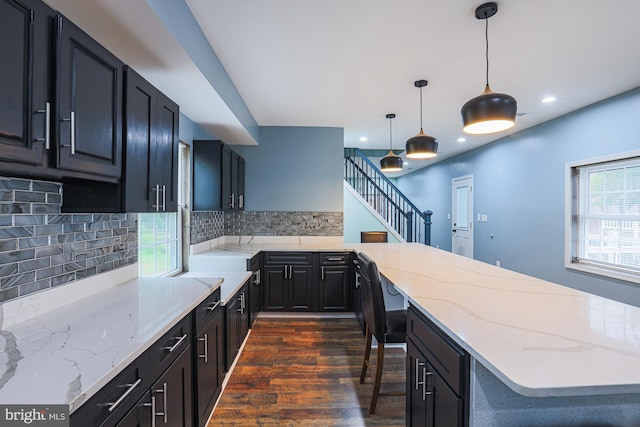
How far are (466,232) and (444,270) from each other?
4820mm

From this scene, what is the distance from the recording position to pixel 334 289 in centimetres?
403

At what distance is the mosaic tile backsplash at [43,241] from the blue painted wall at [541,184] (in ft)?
16.3

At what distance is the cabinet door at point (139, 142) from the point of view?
158cm

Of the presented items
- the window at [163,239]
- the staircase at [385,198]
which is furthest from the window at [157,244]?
the staircase at [385,198]

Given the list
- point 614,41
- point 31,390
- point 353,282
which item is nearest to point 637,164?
point 614,41

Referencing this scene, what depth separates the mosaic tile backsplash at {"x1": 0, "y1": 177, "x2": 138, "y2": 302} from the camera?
4.21ft

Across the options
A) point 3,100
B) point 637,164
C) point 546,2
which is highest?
point 546,2

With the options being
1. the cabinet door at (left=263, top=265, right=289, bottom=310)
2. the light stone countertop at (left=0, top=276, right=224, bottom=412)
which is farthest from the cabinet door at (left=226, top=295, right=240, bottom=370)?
the cabinet door at (left=263, top=265, right=289, bottom=310)

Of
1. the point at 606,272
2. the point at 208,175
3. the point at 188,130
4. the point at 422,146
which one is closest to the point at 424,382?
the point at 422,146

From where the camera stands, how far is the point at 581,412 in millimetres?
1127

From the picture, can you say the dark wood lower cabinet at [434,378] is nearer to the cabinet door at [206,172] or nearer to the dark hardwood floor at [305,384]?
the dark hardwood floor at [305,384]

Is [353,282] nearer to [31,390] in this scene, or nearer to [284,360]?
[284,360]

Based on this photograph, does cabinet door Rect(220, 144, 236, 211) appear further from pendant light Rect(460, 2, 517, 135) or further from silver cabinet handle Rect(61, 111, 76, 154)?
pendant light Rect(460, 2, 517, 135)

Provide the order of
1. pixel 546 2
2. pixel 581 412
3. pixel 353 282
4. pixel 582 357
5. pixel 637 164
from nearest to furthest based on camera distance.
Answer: pixel 582 357
pixel 581 412
pixel 546 2
pixel 637 164
pixel 353 282
